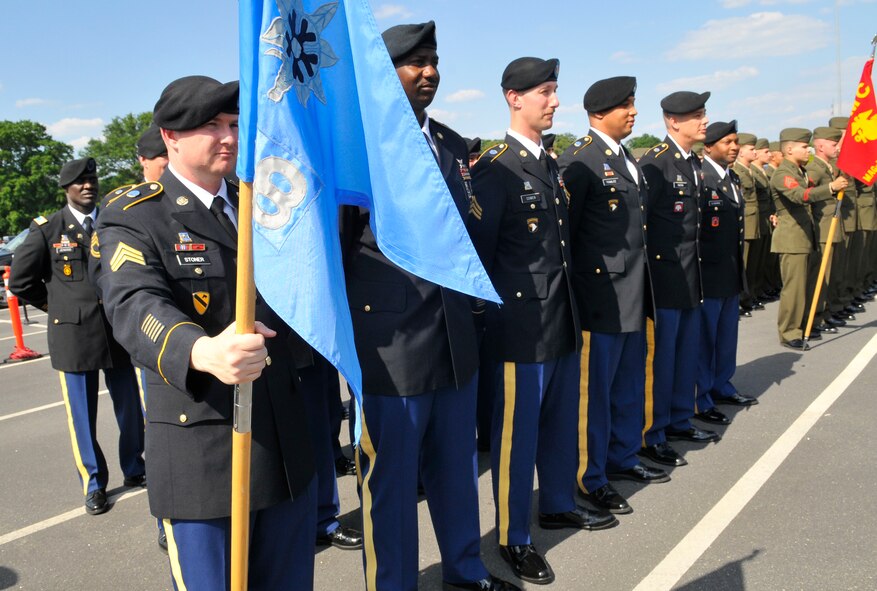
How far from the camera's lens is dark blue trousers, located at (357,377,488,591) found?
275cm

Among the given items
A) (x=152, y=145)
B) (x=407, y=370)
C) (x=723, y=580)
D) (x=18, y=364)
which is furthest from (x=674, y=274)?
(x=18, y=364)

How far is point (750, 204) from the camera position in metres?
9.93

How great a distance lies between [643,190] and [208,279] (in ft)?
9.60

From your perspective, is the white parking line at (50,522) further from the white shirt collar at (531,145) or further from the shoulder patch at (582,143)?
the shoulder patch at (582,143)

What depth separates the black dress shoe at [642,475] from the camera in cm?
427

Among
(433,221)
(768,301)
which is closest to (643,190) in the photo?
(433,221)

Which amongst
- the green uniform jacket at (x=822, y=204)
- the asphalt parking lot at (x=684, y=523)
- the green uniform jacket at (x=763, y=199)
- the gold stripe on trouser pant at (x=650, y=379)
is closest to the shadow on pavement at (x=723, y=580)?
the asphalt parking lot at (x=684, y=523)

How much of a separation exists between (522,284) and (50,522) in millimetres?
3044

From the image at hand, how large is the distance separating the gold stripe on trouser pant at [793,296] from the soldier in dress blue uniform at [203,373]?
268 inches

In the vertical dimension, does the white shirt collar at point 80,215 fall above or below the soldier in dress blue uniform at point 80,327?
above

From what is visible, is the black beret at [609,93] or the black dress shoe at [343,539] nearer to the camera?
the black dress shoe at [343,539]

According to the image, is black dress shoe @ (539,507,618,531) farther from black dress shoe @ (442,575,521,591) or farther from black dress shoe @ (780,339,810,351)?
black dress shoe @ (780,339,810,351)

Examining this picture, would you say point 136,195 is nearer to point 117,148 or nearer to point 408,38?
point 408,38

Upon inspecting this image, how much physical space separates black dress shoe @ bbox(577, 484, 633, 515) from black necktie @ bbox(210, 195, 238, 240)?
2.71 m
